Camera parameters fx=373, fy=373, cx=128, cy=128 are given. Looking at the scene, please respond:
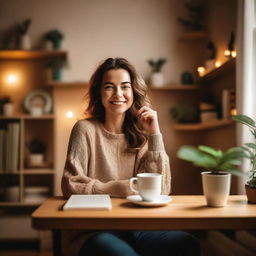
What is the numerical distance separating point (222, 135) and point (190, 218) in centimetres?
209

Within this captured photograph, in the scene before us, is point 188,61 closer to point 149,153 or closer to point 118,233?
point 149,153

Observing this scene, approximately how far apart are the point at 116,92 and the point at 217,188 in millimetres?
759

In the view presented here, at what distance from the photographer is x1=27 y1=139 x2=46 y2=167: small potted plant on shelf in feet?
11.5

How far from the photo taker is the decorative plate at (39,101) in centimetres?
360

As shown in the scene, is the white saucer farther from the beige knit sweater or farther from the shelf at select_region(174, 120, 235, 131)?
the shelf at select_region(174, 120, 235, 131)

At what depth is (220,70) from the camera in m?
2.91

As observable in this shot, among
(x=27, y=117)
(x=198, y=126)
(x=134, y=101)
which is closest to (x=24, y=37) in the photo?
(x=27, y=117)

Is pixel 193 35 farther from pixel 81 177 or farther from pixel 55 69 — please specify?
pixel 81 177

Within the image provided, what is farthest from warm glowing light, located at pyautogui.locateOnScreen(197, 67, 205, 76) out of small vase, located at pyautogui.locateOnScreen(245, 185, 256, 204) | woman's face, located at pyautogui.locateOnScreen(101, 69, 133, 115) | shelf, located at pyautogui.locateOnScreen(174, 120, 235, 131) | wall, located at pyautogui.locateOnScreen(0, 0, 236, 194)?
small vase, located at pyautogui.locateOnScreen(245, 185, 256, 204)

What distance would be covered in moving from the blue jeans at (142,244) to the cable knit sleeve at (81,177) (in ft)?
0.58

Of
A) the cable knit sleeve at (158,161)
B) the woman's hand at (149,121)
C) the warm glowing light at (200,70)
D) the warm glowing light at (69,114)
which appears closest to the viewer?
the cable knit sleeve at (158,161)

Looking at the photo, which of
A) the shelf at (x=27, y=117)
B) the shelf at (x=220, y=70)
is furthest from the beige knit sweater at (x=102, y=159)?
the shelf at (x=27, y=117)

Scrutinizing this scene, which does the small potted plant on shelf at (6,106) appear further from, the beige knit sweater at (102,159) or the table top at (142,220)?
the table top at (142,220)

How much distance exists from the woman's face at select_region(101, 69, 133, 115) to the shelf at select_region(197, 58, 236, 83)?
0.96 metres
